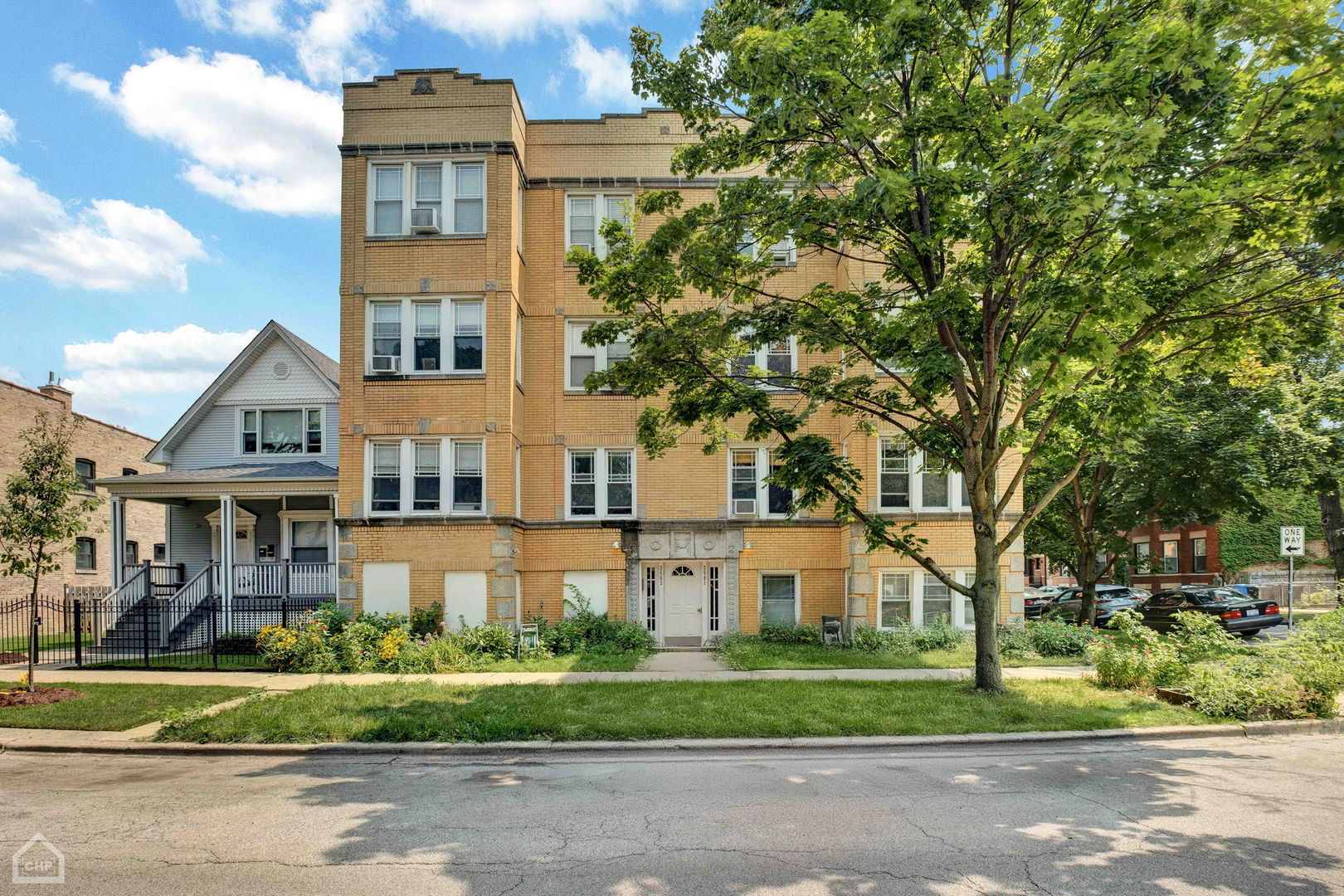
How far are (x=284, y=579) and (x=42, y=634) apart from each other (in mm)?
10745

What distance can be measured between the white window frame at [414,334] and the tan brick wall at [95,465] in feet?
36.9

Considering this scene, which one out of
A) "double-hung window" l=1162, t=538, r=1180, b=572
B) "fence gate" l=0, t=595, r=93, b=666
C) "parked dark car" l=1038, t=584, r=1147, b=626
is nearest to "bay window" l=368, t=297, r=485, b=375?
"fence gate" l=0, t=595, r=93, b=666

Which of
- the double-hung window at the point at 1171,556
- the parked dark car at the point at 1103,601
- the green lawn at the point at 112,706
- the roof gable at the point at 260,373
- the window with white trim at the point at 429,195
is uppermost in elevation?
the window with white trim at the point at 429,195

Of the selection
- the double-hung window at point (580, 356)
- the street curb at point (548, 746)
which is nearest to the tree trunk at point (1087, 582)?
the street curb at point (548, 746)

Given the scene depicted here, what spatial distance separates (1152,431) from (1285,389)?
298cm

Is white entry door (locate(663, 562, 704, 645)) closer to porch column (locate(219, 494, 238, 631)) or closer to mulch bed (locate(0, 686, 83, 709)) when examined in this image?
porch column (locate(219, 494, 238, 631))

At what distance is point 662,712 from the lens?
1064cm

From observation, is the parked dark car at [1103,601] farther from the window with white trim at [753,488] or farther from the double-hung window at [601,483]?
the double-hung window at [601,483]

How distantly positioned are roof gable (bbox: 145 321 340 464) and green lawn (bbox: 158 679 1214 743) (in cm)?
1179

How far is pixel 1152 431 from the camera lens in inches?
788

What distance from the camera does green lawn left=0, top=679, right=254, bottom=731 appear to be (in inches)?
412

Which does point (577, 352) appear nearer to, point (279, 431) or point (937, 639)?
point (279, 431)

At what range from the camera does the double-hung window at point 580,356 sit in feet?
64.3

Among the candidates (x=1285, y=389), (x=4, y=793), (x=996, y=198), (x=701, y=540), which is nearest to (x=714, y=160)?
(x=996, y=198)
